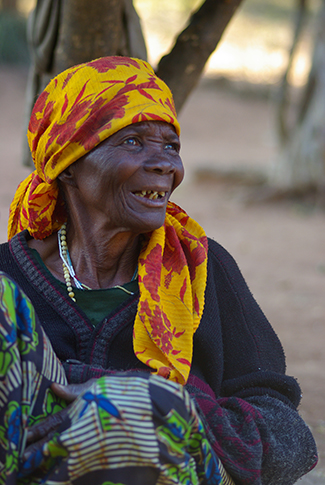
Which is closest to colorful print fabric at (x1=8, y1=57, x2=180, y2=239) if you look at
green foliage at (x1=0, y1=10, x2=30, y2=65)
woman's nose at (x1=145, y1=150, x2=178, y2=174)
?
woman's nose at (x1=145, y1=150, x2=178, y2=174)

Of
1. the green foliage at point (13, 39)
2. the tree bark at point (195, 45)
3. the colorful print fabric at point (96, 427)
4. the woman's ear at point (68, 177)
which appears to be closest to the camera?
the colorful print fabric at point (96, 427)

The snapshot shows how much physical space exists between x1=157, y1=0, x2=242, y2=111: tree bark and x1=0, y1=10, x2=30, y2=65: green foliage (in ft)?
60.3

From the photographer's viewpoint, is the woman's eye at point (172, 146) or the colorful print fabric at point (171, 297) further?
the woman's eye at point (172, 146)

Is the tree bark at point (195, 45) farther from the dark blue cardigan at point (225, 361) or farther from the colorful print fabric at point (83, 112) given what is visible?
→ the dark blue cardigan at point (225, 361)

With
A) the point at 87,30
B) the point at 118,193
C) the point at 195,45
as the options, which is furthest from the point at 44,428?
the point at 195,45

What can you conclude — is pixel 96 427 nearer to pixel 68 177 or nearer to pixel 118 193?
pixel 118 193

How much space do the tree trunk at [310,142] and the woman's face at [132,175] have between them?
806 cm

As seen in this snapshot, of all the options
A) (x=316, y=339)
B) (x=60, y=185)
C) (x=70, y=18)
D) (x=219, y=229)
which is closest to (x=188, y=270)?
(x=60, y=185)

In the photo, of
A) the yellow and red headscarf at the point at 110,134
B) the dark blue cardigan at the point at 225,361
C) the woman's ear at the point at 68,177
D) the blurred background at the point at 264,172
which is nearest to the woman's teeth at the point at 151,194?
the yellow and red headscarf at the point at 110,134

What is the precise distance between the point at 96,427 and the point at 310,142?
8936 mm

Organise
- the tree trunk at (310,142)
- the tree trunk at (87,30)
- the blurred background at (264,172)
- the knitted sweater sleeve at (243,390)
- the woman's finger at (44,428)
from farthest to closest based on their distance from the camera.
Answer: the tree trunk at (310,142) → the blurred background at (264,172) → the tree trunk at (87,30) → the knitted sweater sleeve at (243,390) → the woman's finger at (44,428)

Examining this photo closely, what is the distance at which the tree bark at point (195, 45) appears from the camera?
10.4ft

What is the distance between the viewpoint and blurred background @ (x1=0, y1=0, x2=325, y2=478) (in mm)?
5783

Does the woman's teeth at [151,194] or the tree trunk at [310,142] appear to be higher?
the woman's teeth at [151,194]
